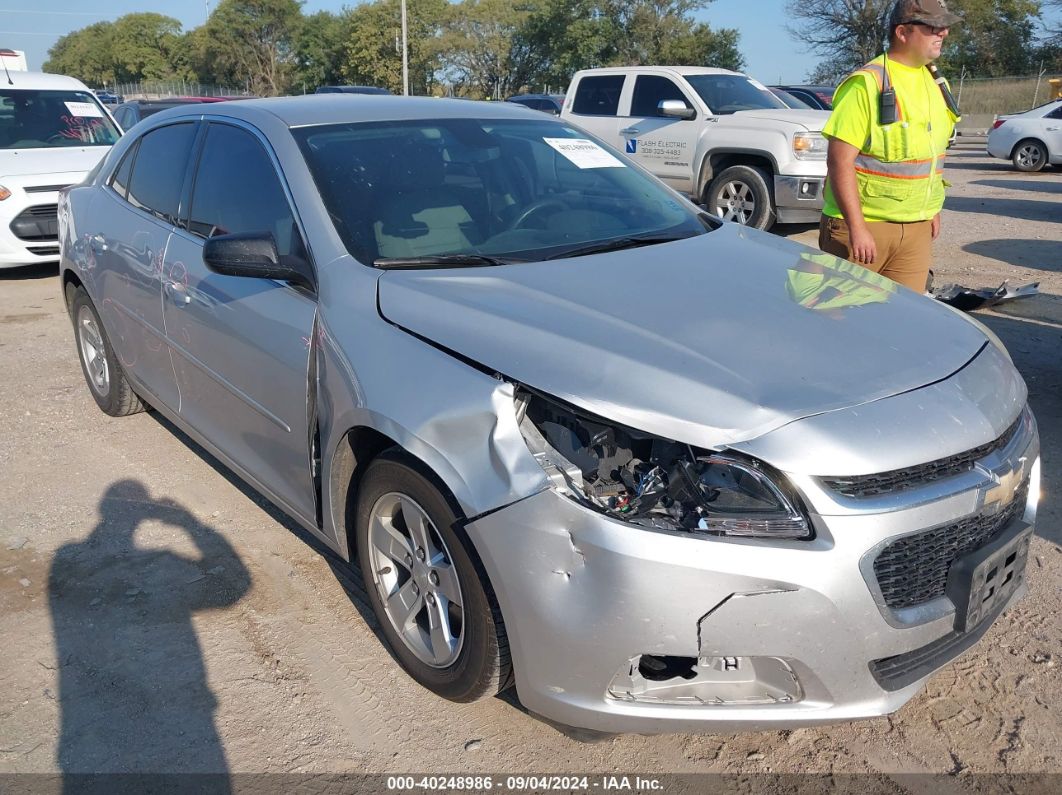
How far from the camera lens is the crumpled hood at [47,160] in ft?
27.9

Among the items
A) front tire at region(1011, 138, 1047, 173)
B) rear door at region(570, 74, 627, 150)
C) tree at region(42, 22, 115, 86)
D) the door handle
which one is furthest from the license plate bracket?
tree at region(42, 22, 115, 86)

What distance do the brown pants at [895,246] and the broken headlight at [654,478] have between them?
2.49 meters

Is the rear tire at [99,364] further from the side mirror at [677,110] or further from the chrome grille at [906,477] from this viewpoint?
the side mirror at [677,110]

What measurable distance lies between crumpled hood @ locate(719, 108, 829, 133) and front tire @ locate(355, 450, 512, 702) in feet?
27.4

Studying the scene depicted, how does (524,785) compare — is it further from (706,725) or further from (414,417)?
(414,417)

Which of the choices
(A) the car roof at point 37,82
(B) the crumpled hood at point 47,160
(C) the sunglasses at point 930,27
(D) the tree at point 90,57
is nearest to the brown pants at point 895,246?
(C) the sunglasses at point 930,27

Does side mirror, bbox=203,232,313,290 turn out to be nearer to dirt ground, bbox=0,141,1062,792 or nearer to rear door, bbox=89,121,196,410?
rear door, bbox=89,121,196,410

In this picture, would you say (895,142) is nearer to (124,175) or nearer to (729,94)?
(124,175)

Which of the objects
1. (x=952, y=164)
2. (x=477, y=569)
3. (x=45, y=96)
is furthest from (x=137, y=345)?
(x=952, y=164)

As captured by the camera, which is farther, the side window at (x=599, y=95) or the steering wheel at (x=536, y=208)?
the side window at (x=599, y=95)

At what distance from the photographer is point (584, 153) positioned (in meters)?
3.84

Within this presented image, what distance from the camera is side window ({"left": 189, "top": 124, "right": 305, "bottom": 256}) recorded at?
3.18m

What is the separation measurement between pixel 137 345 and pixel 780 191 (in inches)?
291

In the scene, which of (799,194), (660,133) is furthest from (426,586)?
(660,133)
